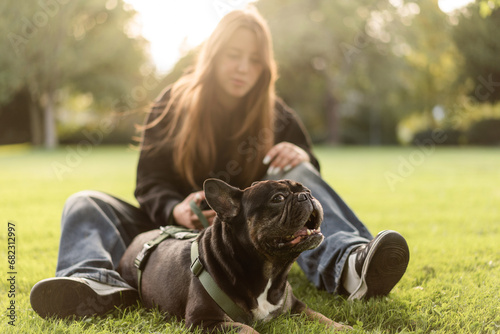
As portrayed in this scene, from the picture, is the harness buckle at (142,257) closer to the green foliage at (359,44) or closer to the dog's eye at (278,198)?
the dog's eye at (278,198)

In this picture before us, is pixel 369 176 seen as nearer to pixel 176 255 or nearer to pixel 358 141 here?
pixel 176 255

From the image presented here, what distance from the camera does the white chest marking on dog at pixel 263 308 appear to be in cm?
257

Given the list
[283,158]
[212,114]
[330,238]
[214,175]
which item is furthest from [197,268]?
[212,114]

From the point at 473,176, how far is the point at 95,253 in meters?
10.4

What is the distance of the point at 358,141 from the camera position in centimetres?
3731

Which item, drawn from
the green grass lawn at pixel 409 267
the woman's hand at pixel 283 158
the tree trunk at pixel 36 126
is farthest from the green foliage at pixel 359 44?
the woman's hand at pixel 283 158

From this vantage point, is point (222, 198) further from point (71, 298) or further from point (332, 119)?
point (332, 119)

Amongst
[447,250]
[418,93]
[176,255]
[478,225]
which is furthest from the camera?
[418,93]

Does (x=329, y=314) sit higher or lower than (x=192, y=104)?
lower

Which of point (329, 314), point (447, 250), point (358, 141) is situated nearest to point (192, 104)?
point (329, 314)

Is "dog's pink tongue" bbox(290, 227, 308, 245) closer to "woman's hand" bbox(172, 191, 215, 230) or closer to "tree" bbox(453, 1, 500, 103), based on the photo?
"woman's hand" bbox(172, 191, 215, 230)

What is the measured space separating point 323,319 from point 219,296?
1.95ft

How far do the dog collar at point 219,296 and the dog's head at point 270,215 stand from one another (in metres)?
0.26

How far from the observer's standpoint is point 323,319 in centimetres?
260
